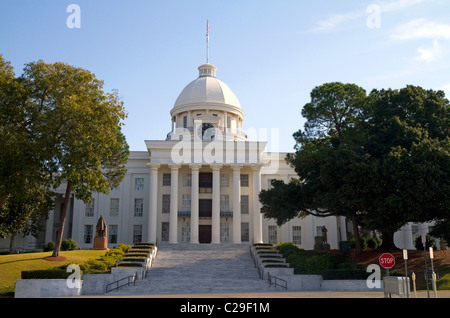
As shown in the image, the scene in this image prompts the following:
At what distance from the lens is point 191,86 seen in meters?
55.5

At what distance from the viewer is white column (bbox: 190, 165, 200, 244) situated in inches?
1694

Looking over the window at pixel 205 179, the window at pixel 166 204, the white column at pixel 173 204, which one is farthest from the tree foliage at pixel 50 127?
the window at pixel 205 179

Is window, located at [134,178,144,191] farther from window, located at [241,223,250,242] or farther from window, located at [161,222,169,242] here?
window, located at [241,223,250,242]

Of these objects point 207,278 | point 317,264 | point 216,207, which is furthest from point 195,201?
point 317,264

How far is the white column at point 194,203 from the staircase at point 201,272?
1.86 m

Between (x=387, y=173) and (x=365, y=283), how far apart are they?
6350 mm

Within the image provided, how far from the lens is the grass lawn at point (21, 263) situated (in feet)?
77.4

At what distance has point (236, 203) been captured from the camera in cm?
4391

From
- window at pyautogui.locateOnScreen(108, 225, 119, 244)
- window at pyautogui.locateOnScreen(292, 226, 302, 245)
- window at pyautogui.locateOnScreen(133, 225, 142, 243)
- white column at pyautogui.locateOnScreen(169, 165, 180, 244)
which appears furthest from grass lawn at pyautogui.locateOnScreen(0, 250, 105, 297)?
window at pyautogui.locateOnScreen(292, 226, 302, 245)

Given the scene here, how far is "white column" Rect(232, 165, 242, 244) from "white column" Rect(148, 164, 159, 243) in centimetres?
786

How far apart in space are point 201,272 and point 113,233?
19470 mm

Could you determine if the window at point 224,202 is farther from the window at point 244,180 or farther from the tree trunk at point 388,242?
the tree trunk at point 388,242

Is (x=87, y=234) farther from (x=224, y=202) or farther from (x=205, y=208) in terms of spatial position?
(x=224, y=202)
